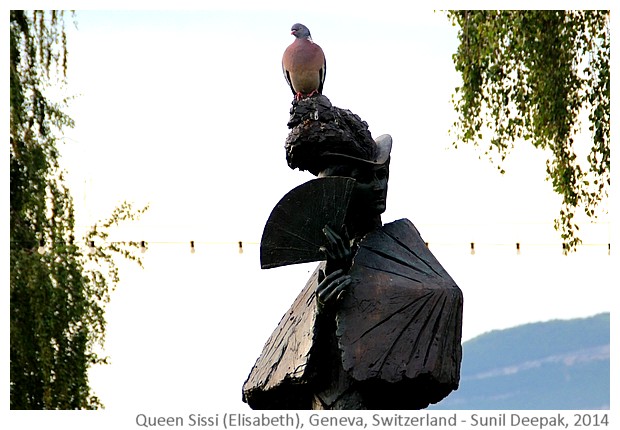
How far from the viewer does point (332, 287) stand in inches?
303

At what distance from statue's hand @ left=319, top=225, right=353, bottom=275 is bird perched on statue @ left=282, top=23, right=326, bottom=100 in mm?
797

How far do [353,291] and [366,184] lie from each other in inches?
20.1

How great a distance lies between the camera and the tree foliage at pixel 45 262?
15.2 metres

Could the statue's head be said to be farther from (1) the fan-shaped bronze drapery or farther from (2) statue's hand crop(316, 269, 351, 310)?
(2) statue's hand crop(316, 269, 351, 310)

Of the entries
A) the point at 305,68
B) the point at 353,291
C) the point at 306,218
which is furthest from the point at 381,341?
the point at 305,68

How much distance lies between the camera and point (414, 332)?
769 centimetres

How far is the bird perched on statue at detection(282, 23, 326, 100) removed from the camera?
8.25m

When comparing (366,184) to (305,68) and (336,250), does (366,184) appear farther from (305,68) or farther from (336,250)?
(305,68)

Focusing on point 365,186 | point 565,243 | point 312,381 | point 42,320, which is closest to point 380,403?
point 312,381

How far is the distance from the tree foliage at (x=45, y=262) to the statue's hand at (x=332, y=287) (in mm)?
7582

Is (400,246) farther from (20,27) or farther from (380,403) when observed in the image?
(20,27)

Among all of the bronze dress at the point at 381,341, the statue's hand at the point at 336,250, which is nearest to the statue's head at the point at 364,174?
the bronze dress at the point at 381,341

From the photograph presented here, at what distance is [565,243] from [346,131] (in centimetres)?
682

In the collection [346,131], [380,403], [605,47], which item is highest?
[605,47]
